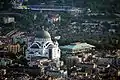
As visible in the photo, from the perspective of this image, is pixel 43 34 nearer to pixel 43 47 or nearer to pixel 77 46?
pixel 43 47

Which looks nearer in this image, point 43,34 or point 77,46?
point 77,46

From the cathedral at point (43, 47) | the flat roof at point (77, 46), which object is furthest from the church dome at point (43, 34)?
the flat roof at point (77, 46)

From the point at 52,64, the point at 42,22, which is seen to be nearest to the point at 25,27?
the point at 42,22

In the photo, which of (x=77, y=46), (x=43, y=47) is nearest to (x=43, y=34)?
(x=43, y=47)

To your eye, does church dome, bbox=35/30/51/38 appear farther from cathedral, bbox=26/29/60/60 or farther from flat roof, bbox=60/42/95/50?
flat roof, bbox=60/42/95/50

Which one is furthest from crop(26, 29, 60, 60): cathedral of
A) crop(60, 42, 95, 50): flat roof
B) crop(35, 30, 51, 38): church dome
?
crop(60, 42, 95, 50): flat roof

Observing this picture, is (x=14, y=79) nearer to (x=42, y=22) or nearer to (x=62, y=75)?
(x=62, y=75)

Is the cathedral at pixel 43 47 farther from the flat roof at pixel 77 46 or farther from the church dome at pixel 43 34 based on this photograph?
the flat roof at pixel 77 46

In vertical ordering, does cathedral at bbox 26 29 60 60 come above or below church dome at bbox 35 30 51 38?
below
